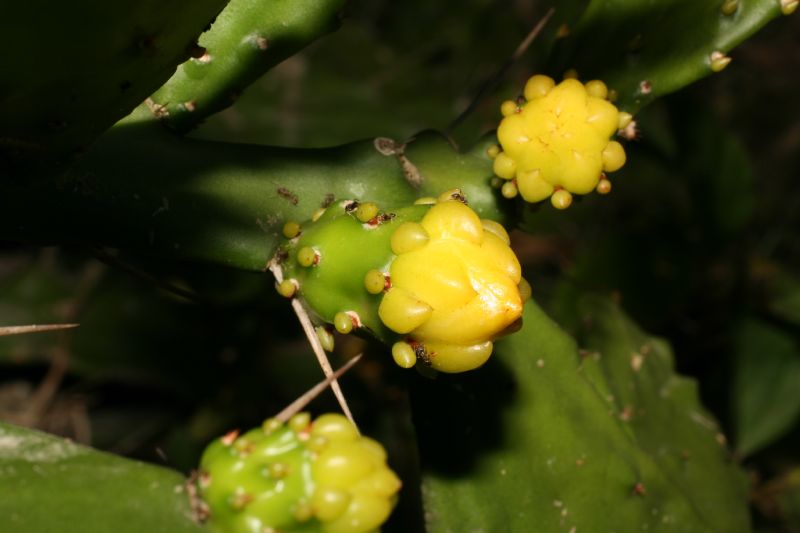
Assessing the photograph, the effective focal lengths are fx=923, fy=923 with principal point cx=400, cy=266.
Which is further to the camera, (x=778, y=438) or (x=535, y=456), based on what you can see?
(x=778, y=438)

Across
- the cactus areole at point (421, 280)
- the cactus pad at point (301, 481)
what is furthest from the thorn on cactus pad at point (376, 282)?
the cactus pad at point (301, 481)

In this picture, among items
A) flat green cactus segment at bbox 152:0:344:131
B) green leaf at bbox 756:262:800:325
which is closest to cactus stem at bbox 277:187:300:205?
flat green cactus segment at bbox 152:0:344:131

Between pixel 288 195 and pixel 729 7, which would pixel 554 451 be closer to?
pixel 288 195

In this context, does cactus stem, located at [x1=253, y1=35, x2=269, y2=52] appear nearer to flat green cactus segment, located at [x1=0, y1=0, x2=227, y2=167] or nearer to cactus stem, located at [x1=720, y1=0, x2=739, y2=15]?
flat green cactus segment, located at [x1=0, y1=0, x2=227, y2=167]

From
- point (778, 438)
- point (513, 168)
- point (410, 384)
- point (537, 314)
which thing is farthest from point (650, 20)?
point (778, 438)

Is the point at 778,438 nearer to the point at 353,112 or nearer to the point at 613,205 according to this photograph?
the point at 613,205

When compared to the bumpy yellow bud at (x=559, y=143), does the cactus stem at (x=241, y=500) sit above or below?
below

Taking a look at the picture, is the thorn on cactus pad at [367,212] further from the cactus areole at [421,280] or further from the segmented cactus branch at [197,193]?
the segmented cactus branch at [197,193]
